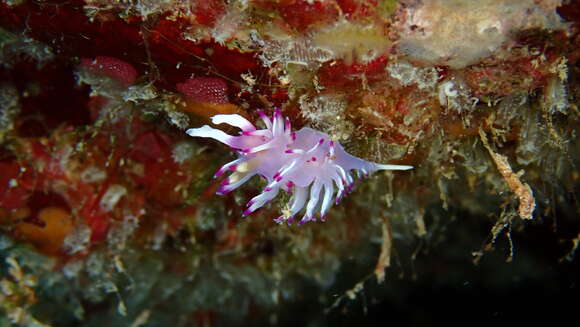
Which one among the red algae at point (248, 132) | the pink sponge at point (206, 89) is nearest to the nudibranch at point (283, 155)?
the red algae at point (248, 132)

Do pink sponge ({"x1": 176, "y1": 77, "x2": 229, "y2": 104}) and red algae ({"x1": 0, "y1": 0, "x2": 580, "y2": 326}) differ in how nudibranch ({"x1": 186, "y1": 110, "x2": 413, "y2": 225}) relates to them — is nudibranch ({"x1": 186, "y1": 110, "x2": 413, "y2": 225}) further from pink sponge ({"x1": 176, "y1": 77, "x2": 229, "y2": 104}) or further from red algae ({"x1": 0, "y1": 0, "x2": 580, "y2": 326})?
pink sponge ({"x1": 176, "y1": 77, "x2": 229, "y2": 104})

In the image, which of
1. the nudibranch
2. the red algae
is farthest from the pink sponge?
the nudibranch

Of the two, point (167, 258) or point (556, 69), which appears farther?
point (167, 258)

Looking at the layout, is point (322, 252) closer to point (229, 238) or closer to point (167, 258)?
point (229, 238)

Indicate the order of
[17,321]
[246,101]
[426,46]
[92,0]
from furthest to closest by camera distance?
[17,321], [246,101], [92,0], [426,46]

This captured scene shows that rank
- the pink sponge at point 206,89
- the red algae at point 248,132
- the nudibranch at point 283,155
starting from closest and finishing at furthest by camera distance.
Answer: the red algae at point 248,132, the nudibranch at point 283,155, the pink sponge at point 206,89

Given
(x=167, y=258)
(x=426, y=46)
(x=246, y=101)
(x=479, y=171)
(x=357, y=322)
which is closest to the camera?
(x=426, y=46)

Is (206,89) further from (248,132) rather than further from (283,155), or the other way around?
(283,155)

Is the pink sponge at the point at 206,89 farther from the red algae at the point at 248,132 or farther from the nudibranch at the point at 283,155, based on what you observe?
the nudibranch at the point at 283,155

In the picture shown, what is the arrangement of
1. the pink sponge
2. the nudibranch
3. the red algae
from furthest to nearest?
the pink sponge → the nudibranch → the red algae

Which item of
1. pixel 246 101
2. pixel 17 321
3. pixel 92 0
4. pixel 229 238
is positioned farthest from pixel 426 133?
pixel 17 321

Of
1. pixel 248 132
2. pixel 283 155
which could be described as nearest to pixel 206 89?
pixel 248 132
